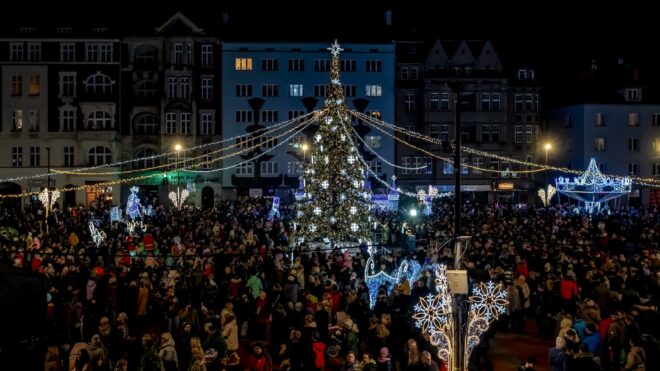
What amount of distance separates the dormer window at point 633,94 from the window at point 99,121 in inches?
1412

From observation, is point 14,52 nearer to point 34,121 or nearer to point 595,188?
point 34,121

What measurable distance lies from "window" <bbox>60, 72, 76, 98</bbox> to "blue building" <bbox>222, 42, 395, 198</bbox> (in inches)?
392

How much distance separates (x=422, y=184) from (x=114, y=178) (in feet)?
69.1

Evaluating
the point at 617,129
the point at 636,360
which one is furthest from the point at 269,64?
the point at 636,360

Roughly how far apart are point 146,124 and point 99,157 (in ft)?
12.6

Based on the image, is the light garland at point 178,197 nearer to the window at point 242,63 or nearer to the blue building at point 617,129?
the window at point 242,63

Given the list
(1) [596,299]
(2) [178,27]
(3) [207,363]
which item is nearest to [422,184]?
(2) [178,27]

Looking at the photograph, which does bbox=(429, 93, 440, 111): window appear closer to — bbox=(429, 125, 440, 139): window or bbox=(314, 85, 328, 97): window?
bbox=(429, 125, 440, 139): window

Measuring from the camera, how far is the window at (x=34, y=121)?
54.7 meters

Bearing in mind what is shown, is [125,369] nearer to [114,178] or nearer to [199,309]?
[199,309]

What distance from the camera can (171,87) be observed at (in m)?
56.2

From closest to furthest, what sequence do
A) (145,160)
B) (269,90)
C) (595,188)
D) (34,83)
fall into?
(595,188)
(34,83)
(145,160)
(269,90)

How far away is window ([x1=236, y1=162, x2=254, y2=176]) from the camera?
186 ft

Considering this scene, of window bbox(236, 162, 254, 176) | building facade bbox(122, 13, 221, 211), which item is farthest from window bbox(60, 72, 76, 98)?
window bbox(236, 162, 254, 176)
